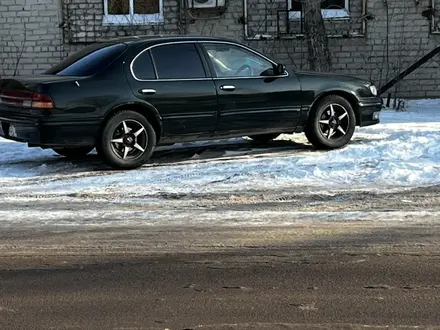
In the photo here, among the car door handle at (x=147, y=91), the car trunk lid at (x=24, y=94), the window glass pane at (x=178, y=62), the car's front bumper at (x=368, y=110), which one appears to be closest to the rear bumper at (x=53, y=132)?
the car trunk lid at (x=24, y=94)

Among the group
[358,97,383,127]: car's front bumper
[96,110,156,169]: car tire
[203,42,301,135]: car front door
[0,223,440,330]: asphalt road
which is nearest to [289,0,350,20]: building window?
[358,97,383,127]: car's front bumper

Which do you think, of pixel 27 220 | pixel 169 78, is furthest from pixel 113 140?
pixel 27 220

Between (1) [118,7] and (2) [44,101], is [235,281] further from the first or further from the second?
(1) [118,7]

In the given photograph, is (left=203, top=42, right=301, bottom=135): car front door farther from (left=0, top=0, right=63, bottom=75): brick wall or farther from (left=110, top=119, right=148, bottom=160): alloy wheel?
(left=0, top=0, right=63, bottom=75): brick wall

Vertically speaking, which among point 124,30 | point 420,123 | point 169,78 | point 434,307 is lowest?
point 434,307

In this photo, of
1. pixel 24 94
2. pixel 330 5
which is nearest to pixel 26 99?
pixel 24 94

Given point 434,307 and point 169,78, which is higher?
point 169,78

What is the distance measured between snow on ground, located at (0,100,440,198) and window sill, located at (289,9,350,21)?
6.99 metres

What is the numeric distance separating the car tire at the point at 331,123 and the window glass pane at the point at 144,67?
236 cm

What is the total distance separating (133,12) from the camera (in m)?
16.8

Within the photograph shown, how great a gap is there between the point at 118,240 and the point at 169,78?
3421 mm

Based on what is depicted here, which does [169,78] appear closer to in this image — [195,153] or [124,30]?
[195,153]

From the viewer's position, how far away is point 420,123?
11562 mm

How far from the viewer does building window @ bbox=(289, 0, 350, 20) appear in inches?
651
